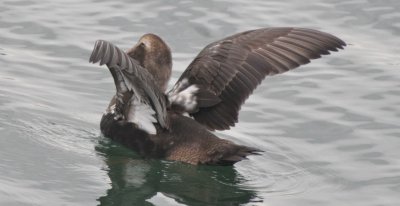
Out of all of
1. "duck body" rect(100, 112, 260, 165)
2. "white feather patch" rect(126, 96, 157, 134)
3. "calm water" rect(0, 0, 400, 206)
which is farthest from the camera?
"white feather patch" rect(126, 96, 157, 134)

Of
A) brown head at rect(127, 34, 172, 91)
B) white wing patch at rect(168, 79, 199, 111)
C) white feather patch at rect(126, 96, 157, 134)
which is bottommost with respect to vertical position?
white feather patch at rect(126, 96, 157, 134)

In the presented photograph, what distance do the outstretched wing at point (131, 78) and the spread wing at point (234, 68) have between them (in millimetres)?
300

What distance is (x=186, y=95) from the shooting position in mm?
8336

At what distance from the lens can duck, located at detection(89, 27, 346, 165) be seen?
809 centimetres

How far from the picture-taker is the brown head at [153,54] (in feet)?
29.0

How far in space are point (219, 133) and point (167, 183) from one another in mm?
1549

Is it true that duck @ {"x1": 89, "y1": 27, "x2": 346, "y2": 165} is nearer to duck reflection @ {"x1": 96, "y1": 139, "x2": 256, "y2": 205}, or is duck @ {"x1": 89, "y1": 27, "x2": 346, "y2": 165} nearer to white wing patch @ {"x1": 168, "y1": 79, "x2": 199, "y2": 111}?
white wing patch @ {"x1": 168, "y1": 79, "x2": 199, "y2": 111}

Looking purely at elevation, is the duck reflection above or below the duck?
below

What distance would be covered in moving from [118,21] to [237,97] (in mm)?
3829

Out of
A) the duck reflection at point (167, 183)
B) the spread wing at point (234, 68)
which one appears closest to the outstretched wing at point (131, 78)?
the spread wing at point (234, 68)

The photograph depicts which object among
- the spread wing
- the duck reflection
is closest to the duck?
the spread wing

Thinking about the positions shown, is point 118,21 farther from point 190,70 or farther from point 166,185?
point 166,185

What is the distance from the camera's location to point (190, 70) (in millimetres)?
8336

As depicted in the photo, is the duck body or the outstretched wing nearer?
the outstretched wing
